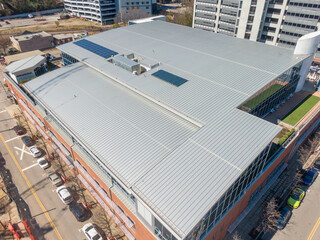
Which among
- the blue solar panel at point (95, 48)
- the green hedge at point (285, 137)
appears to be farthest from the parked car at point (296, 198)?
the blue solar panel at point (95, 48)

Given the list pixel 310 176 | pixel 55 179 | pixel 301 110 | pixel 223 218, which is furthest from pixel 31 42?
pixel 310 176

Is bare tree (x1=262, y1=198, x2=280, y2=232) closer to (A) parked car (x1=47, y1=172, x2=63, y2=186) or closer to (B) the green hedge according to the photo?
(B) the green hedge

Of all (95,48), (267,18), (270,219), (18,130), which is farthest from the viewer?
(267,18)

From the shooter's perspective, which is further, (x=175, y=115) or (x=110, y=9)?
(x=110, y=9)

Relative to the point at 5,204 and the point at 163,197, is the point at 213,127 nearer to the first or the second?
the point at 163,197

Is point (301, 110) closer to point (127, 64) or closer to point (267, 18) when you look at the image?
point (127, 64)

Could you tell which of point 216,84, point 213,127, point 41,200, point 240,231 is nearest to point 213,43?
point 216,84

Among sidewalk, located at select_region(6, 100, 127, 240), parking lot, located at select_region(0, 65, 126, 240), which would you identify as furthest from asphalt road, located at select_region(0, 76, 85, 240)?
sidewalk, located at select_region(6, 100, 127, 240)
